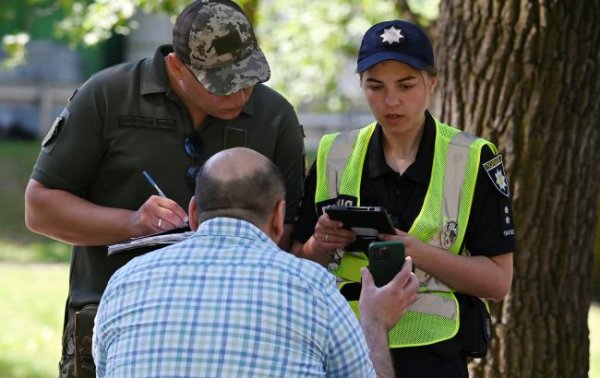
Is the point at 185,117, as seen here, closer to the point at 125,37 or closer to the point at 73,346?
the point at 73,346

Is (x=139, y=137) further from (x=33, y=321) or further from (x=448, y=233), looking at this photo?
(x=33, y=321)

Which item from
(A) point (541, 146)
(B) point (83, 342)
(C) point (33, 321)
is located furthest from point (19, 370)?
(B) point (83, 342)

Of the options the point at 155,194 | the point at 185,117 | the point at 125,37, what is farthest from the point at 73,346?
the point at 125,37

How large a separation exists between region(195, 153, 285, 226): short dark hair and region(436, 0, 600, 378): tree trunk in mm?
2527

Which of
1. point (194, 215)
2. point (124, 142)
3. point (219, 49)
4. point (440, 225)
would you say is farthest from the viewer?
point (124, 142)

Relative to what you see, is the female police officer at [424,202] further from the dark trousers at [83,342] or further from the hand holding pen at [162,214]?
the dark trousers at [83,342]

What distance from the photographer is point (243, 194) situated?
315 cm

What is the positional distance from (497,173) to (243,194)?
1.08 metres

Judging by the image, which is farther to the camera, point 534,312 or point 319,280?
point 534,312

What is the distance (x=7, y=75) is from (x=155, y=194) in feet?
58.7

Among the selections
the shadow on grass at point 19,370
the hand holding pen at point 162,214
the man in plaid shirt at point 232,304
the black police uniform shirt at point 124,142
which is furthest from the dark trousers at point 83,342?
the shadow on grass at point 19,370

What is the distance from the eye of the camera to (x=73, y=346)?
14.0 feet

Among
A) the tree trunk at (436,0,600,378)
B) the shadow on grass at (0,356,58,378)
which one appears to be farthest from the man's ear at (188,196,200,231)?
the shadow on grass at (0,356,58,378)

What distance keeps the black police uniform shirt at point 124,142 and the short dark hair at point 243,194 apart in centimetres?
111
